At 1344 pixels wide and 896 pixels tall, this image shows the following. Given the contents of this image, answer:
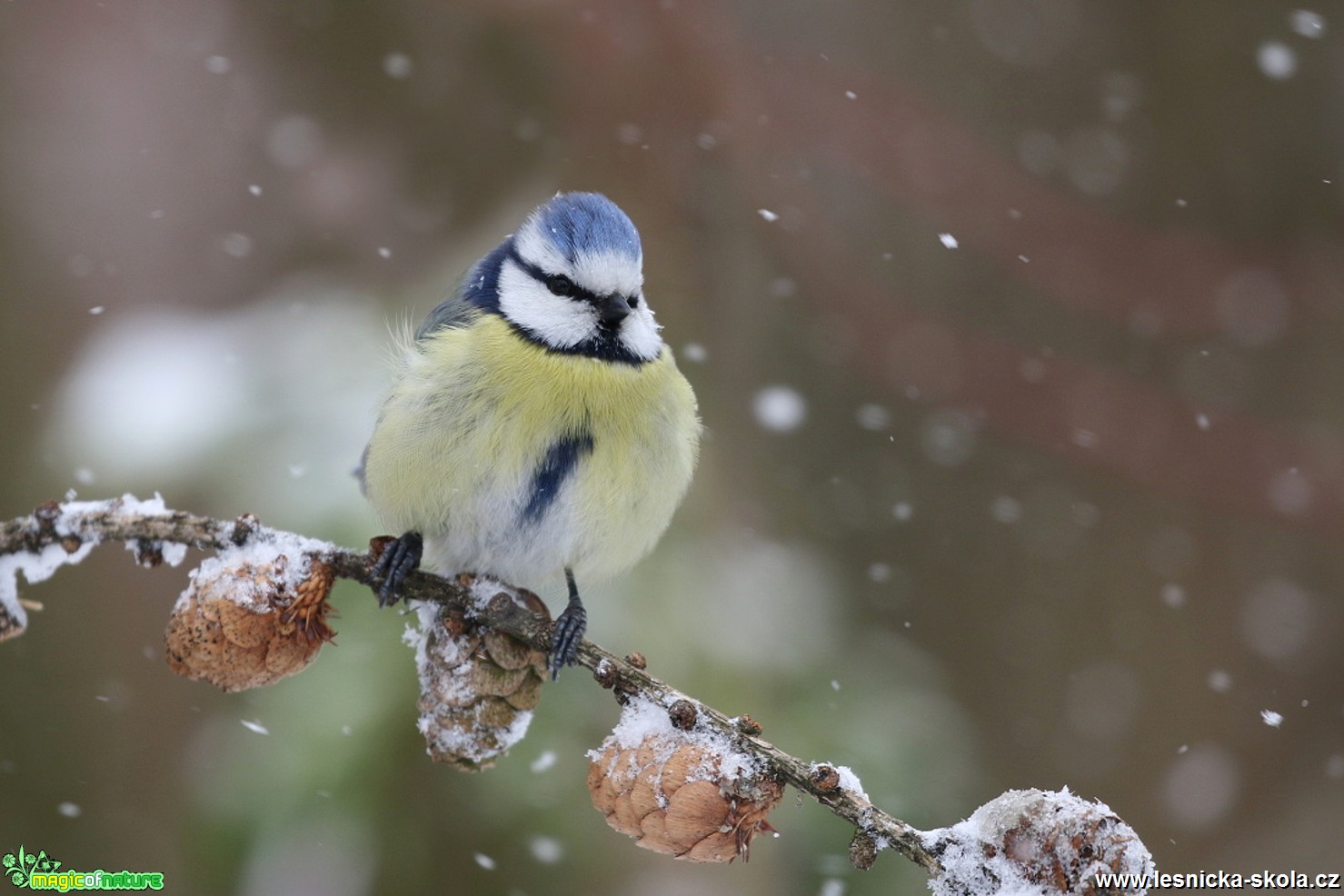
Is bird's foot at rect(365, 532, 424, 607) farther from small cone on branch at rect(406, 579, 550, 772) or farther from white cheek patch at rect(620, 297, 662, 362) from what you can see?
white cheek patch at rect(620, 297, 662, 362)

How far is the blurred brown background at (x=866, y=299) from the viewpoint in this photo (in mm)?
3104

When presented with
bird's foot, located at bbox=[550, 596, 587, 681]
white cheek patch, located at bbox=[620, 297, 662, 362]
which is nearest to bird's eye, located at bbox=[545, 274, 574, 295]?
white cheek patch, located at bbox=[620, 297, 662, 362]

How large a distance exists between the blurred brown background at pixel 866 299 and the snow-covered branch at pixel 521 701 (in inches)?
54.1

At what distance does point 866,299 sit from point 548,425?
1957 millimetres

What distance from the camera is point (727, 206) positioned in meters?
3.56

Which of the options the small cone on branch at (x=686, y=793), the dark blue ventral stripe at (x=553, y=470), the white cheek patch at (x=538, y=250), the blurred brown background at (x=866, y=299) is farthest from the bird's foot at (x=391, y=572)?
the blurred brown background at (x=866, y=299)

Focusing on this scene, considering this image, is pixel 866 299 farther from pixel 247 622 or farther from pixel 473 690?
pixel 247 622

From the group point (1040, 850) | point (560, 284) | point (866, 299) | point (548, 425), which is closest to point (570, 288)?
point (560, 284)

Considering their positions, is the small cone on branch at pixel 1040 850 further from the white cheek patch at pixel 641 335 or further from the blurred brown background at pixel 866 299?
the blurred brown background at pixel 866 299

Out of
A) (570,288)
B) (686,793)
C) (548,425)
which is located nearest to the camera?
(686,793)

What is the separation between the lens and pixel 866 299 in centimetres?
360

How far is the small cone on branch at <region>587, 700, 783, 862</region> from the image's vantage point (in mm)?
996

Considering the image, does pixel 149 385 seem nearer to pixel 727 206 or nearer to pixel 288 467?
pixel 288 467

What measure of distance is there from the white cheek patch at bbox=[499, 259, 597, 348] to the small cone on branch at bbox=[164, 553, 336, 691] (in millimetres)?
902
